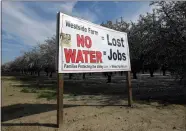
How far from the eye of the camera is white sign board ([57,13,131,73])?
7.48 meters

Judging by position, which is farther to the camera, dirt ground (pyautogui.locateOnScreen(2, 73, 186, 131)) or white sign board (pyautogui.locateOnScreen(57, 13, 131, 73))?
white sign board (pyautogui.locateOnScreen(57, 13, 131, 73))

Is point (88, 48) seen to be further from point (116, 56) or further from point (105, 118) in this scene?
point (105, 118)

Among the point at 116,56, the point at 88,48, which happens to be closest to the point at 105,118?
the point at 88,48

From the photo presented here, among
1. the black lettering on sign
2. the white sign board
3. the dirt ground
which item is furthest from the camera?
the black lettering on sign

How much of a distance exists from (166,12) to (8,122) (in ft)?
32.8

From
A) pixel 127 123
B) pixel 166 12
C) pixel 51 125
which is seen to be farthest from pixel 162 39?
pixel 51 125

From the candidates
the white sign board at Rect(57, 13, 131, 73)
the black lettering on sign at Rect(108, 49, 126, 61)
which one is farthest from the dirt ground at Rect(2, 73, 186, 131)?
the black lettering on sign at Rect(108, 49, 126, 61)

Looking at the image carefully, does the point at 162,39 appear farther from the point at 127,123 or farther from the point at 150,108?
the point at 127,123

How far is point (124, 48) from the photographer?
35.8 ft

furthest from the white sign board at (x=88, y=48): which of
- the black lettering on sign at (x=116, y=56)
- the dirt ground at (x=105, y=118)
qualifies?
the dirt ground at (x=105, y=118)

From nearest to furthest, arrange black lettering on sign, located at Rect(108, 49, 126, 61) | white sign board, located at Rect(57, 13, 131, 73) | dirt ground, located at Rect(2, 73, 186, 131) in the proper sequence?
dirt ground, located at Rect(2, 73, 186, 131) → white sign board, located at Rect(57, 13, 131, 73) → black lettering on sign, located at Rect(108, 49, 126, 61)

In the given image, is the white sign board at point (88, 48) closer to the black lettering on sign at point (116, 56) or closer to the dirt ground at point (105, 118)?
the black lettering on sign at point (116, 56)

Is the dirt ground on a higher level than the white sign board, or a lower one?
lower

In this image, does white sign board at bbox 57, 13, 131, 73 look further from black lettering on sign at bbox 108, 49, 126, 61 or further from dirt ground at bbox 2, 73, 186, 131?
dirt ground at bbox 2, 73, 186, 131
